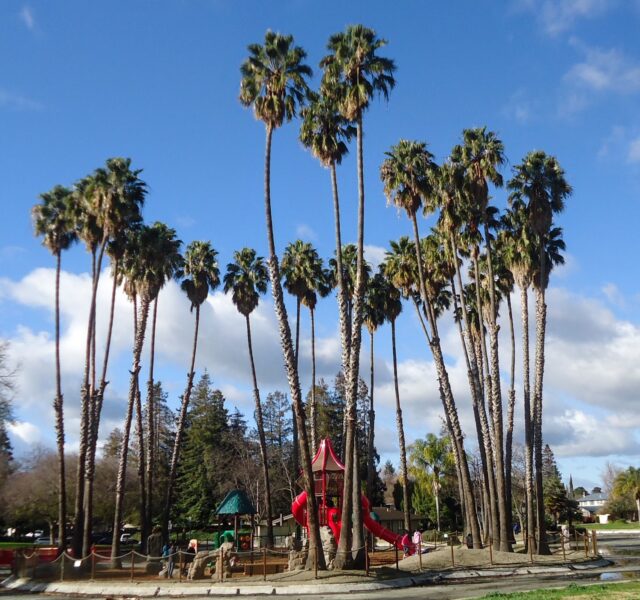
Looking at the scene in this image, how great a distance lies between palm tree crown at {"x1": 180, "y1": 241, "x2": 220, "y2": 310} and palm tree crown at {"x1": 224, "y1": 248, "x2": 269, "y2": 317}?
2.67 m

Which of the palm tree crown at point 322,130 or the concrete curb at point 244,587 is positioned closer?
the concrete curb at point 244,587

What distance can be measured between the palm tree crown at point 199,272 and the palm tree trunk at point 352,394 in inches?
938

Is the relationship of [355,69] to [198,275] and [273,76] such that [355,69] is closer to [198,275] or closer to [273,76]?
[273,76]

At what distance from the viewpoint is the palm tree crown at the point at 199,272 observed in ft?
170

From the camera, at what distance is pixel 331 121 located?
1277 inches

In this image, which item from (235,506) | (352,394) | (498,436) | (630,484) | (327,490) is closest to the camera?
(352,394)

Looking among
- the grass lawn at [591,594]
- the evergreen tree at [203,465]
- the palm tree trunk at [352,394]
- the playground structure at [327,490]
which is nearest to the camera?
the grass lawn at [591,594]

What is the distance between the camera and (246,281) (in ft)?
181

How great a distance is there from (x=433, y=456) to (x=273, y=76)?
59089mm

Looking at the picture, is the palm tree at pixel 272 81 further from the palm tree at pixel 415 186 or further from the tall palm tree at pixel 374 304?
the tall palm tree at pixel 374 304

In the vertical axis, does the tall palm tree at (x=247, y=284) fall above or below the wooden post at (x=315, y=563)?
above

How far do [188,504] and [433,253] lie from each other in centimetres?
4298

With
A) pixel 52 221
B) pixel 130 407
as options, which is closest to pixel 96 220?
pixel 52 221

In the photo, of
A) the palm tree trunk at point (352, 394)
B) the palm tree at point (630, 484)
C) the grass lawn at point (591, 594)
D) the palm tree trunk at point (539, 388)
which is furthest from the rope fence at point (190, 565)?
the palm tree at point (630, 484)
